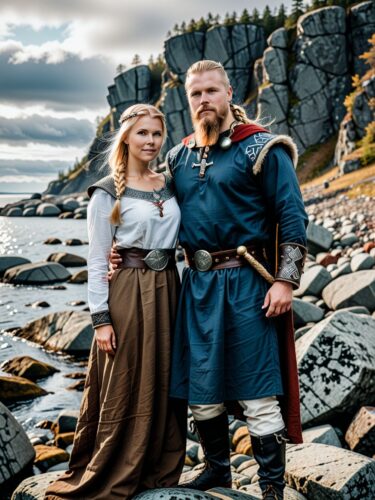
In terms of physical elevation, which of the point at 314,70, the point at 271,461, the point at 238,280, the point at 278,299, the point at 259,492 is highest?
the point at 314,70

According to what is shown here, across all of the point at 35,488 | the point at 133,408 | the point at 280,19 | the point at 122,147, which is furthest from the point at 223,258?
the point at 280,19

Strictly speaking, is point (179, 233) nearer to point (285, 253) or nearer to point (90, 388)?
point (285, 253)

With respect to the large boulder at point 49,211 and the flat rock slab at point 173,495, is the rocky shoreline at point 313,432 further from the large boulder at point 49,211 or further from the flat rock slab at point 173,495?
the large boulder at point 49,211

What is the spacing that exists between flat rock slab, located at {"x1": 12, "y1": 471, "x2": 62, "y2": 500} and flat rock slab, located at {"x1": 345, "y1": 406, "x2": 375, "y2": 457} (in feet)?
9.47

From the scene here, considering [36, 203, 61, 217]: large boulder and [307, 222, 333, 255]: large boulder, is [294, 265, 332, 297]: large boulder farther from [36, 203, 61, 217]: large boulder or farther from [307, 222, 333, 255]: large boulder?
[36, 203, 61, 217]: large boulder

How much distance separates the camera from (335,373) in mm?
5582

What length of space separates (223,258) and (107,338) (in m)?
0.94

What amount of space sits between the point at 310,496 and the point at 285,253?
204 centimetres

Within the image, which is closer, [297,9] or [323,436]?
[323,436]

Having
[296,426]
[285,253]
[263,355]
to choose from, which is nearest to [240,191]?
[285,253]

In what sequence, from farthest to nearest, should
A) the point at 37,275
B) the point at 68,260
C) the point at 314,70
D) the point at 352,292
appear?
the point at 314,70
the point at 68,260
the point at 37,275
the point at 352,292

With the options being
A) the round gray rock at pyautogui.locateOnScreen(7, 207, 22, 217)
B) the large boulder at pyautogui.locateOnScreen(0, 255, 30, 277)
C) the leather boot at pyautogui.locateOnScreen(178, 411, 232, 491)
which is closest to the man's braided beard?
the leather boot at pyautogui.locateOnScreen(178, 411, 232, 491)

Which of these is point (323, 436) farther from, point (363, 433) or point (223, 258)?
point (223, 258)

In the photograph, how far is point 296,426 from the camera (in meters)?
3.55
